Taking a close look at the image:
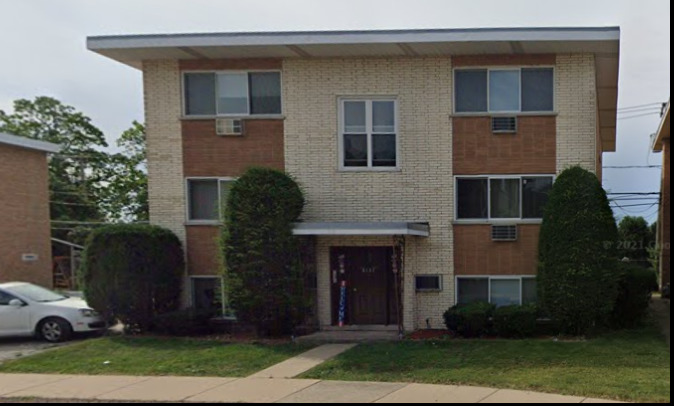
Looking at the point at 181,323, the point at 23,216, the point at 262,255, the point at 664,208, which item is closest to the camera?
the point at 262,255

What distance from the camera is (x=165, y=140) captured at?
46.5 ft

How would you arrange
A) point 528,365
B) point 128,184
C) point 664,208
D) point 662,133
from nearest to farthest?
point 528,365 → point 662,133 → point 664,208 → point 128,184

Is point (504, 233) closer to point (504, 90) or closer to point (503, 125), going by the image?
point (503, 125)

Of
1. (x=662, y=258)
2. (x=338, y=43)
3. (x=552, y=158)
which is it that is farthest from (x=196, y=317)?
(x=662, y=258)

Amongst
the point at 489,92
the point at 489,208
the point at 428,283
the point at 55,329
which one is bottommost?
the point at 55,329

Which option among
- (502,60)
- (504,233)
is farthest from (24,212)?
(502,60)

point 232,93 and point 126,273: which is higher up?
point 232,93

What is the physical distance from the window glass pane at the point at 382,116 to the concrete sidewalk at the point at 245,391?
6684 mm

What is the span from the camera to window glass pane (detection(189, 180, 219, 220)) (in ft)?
46.6

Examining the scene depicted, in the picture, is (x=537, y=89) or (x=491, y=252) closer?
(x=537, y=89)

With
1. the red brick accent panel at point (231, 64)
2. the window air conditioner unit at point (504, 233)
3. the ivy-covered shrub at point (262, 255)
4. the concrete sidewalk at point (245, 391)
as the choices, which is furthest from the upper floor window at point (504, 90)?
the concrete sidewalk at point (245, 391)

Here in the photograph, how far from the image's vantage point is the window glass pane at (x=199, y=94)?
14.2 metres

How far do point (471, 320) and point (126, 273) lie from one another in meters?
7.28

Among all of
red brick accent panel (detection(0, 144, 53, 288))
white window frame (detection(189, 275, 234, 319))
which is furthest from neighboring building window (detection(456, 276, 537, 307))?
red brick accent panel (detection(0, 144, 53, 288))
